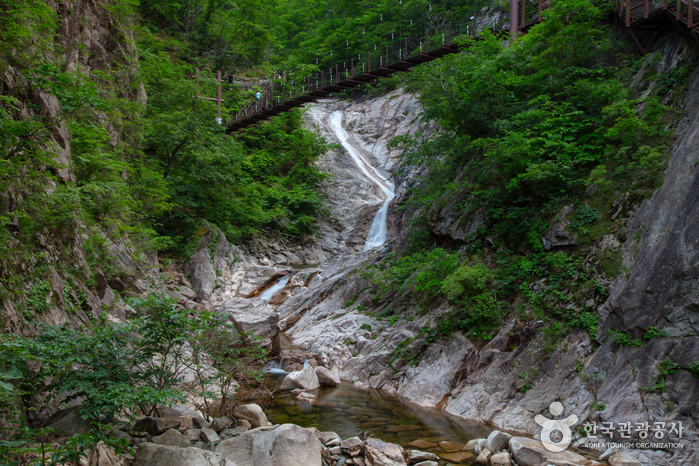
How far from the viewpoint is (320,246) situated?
25.5 m

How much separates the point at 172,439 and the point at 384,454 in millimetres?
3051

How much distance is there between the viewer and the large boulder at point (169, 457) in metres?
5.05

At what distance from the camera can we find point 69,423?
4.76 m

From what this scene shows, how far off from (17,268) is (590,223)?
10242 millimetres

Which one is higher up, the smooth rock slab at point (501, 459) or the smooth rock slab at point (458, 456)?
the smooth rock slab at point (501, 459)

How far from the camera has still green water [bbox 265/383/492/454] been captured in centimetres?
770

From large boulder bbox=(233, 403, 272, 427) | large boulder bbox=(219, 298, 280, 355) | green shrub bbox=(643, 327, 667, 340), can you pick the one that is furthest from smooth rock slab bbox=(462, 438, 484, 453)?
large boulder bbox=(219, 298, 280, 355)

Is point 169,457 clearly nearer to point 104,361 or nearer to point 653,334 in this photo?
point 104,361

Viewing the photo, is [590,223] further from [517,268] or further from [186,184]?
[186,184]

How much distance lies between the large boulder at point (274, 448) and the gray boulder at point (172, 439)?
0.45 meters

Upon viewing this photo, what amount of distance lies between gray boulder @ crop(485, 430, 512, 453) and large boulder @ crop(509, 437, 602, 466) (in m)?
0.15

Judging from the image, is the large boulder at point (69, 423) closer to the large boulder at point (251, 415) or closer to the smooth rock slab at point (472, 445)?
the large boulder at point (251, 415)

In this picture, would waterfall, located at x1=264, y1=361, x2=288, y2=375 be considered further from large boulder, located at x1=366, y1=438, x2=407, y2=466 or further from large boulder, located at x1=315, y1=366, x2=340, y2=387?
large boulder, located at x1=366, y1=438, x2=407, y2=466

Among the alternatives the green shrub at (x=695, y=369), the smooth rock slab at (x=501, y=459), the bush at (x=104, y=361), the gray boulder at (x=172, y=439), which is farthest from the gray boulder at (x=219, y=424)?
the green shrub at (x=695, y=369)
